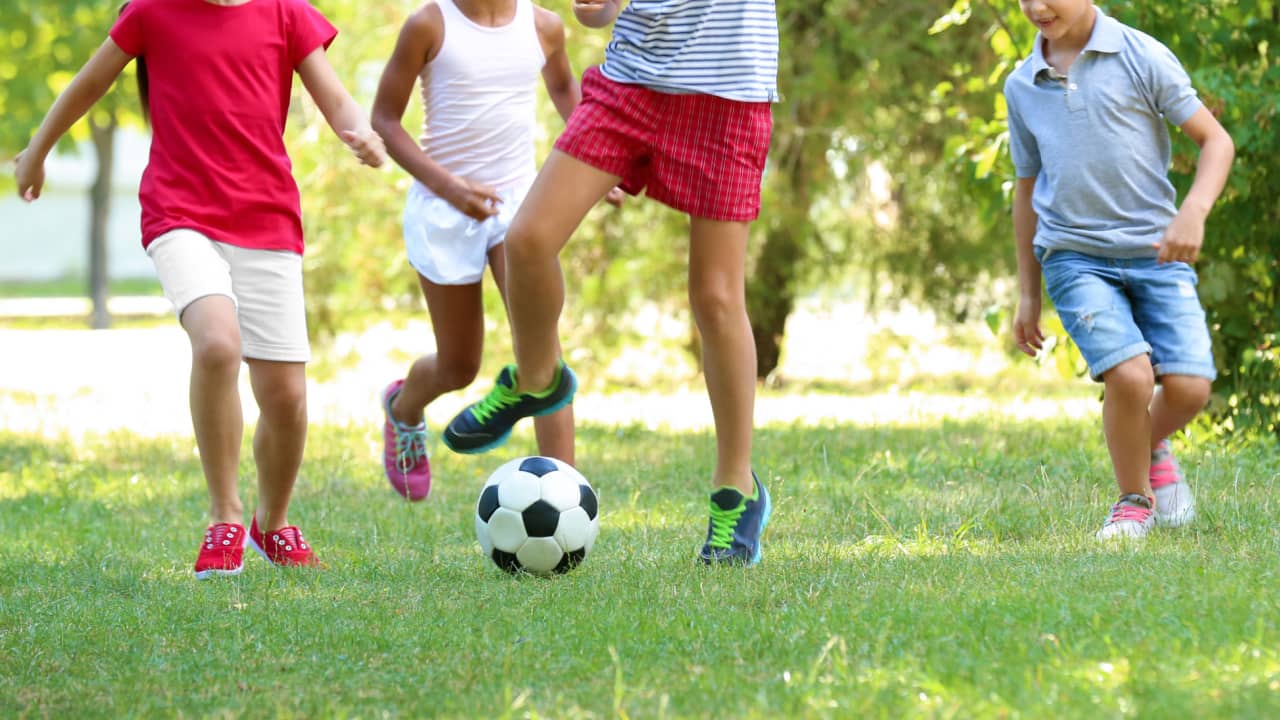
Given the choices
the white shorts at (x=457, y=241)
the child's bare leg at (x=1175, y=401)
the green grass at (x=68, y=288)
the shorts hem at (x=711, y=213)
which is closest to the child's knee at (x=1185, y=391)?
the child's bare leg at (x=1175, y=401)

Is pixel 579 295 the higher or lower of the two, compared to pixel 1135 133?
lower

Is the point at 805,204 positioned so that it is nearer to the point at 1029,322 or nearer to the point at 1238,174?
the point at 1238,174

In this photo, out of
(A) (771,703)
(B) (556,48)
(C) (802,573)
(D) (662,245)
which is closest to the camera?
(A) (771,703)

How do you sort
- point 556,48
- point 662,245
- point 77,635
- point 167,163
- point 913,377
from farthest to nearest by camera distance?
point 913,377 → point 662,245 → point 556,48 → point 167,163 → point 77,635

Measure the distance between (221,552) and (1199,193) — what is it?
294cm

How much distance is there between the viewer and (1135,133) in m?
4.59

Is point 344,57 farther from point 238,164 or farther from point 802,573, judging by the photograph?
point 802,573

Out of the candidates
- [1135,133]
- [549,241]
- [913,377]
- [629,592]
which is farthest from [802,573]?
[913,377]

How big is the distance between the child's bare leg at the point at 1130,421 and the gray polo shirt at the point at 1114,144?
374 millimetres

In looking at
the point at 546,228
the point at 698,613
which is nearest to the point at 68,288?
the point at 546,228

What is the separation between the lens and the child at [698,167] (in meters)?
4.07

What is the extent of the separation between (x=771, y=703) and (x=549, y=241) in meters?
1.69

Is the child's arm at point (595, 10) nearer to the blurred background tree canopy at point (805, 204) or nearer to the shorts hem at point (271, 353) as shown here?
the shorts hem at point (271, 353)

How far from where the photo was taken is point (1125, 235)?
14.8 feet
